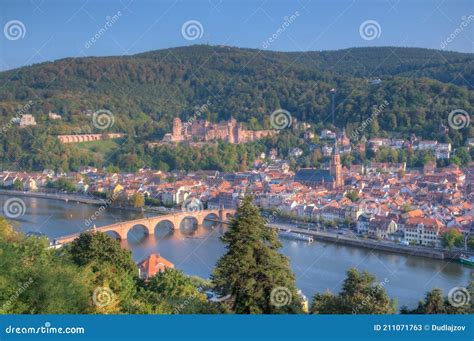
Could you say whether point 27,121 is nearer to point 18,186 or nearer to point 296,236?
point 18,186

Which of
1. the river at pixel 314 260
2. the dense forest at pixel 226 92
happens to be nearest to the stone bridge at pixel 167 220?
the river at pixel 314 260

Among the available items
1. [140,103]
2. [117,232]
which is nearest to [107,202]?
[117,232]

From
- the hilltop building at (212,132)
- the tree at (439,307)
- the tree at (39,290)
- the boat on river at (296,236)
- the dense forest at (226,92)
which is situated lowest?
the boat on river at (296,236)

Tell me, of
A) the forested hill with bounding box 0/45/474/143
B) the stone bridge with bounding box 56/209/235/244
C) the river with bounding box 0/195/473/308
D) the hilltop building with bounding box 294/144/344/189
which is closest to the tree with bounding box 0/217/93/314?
the river with bounding box 0/195/473/308

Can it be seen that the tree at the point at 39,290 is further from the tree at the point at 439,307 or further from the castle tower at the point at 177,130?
the castle tower at the point at 177,130

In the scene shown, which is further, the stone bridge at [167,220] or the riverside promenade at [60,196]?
the riverside promenade at [60,196]

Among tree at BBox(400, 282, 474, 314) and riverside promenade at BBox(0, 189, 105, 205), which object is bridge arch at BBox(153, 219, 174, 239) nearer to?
riverside promenade at BBox(0, 189, 105, 205)
